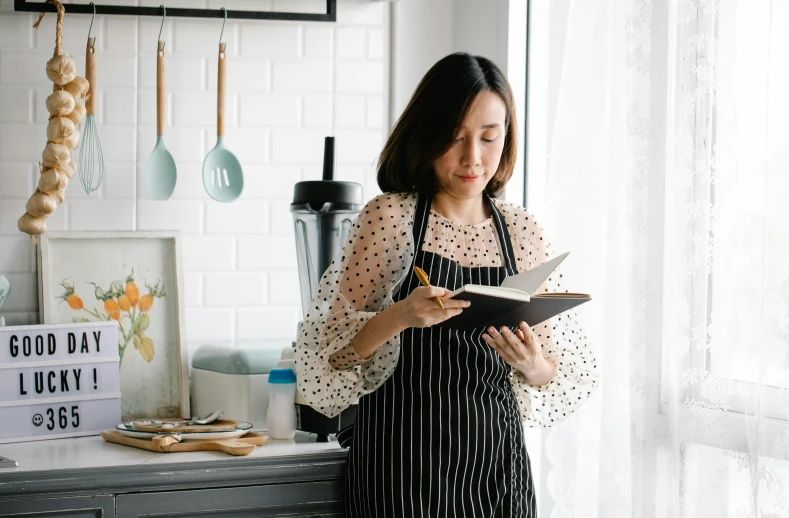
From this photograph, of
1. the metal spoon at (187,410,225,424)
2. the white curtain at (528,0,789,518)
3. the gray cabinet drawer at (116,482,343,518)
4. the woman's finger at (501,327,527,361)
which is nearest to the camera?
the white curtain at (528,0,789,518)

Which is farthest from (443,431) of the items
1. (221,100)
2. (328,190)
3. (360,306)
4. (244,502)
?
(221,100)

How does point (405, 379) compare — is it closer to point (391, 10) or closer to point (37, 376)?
point (37, 376)

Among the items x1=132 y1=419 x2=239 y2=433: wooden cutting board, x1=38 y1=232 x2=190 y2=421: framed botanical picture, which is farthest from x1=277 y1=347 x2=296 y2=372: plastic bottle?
x1=38 y1=232 x2=190 y2=421: framed botanical picture

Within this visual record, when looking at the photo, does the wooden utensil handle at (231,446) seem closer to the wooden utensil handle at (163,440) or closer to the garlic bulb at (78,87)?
the wooden utensil handle at (163,440)

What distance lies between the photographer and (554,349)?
1.71 metres

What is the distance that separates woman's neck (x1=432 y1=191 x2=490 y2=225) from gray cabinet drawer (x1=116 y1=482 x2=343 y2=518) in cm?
63

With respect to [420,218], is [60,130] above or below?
above

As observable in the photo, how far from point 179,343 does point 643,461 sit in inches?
46.8

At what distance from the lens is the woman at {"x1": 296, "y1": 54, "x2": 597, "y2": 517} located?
1561 millimetres

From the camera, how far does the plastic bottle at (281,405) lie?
1.99 m

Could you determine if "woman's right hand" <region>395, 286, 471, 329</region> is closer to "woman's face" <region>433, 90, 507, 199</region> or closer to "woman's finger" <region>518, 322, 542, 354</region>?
"woman's finger" <region>518, 322, 542, 354</region>

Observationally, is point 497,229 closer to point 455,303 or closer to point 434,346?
point 434,346

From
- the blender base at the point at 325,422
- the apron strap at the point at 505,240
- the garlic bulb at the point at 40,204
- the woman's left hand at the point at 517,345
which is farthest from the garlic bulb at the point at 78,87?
the woman's left hand at the point at 517,345

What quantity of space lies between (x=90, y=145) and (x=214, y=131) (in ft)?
1.01
